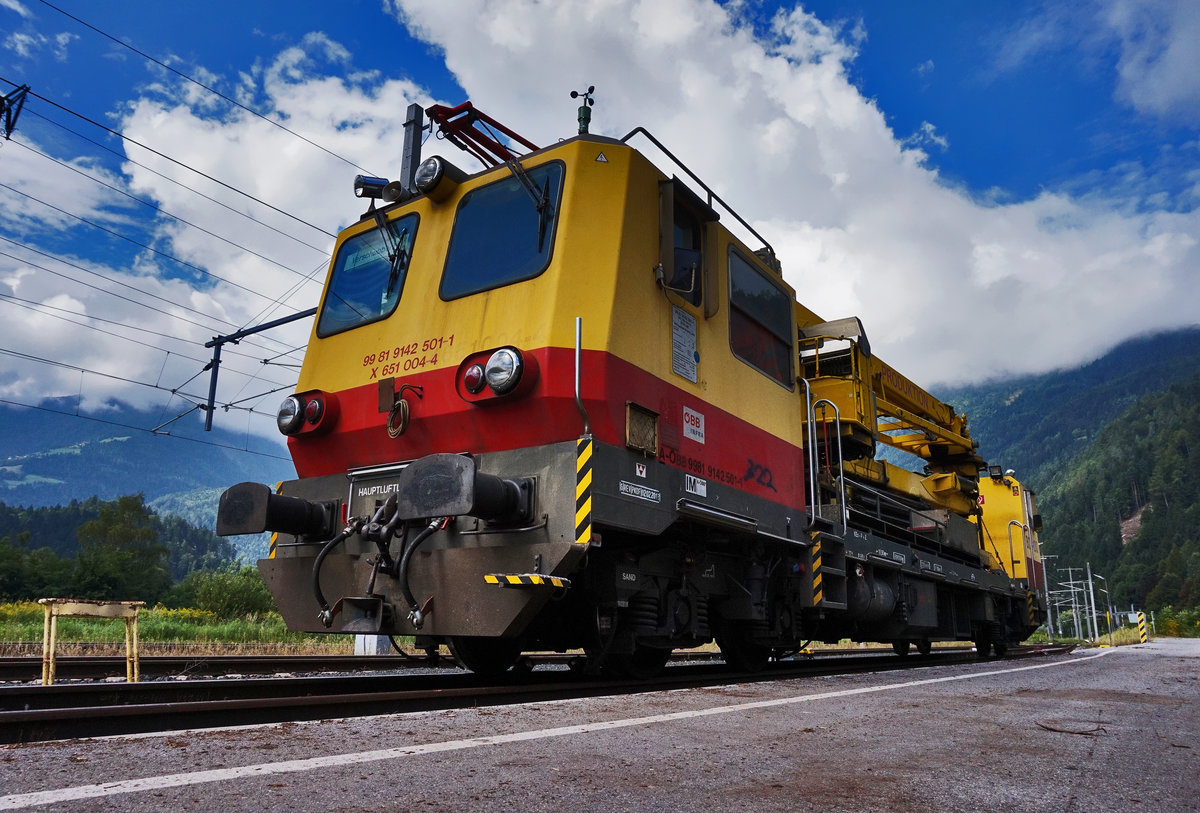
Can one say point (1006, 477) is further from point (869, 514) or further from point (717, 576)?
point (717, 576)

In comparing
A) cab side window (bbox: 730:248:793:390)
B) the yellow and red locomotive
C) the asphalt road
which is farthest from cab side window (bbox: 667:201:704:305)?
the asphalt road

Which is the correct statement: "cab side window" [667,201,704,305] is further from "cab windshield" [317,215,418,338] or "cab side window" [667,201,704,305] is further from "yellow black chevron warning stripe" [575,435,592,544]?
"cab windshield" [317,215,418,338]

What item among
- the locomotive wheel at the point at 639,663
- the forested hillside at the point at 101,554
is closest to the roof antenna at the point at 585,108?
the locomotive wheel at the point at 639,663

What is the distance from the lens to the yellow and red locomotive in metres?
4.87

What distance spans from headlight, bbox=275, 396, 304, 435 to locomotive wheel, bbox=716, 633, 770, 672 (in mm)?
3875

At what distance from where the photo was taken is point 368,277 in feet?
21.3

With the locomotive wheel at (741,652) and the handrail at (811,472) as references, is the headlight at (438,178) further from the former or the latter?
the locomotive wheel at (741,652)

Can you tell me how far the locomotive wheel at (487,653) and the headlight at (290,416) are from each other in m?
1.96

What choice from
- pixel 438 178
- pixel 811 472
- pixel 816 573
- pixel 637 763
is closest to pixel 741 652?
pixel 816 573

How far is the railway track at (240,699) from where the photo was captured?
3.22m

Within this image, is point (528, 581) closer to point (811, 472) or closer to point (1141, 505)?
point (811, 472)

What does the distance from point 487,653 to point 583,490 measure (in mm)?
2277

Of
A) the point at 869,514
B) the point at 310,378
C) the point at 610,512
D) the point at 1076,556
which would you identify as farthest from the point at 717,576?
the point at 1076,556

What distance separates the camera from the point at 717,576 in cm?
633
